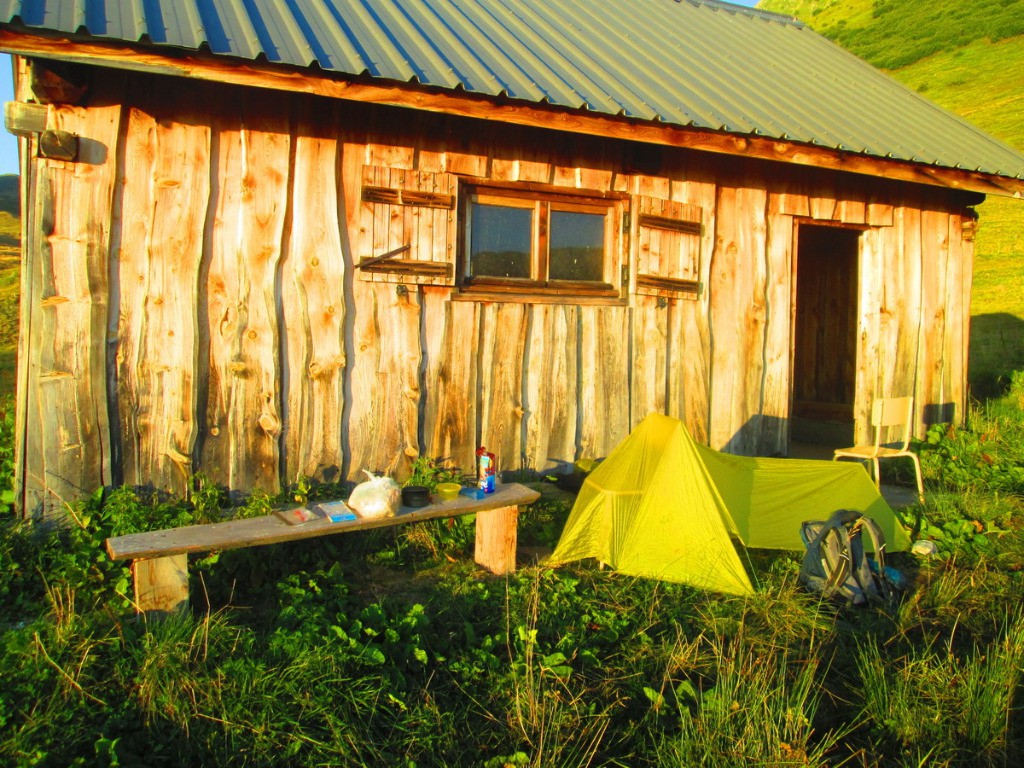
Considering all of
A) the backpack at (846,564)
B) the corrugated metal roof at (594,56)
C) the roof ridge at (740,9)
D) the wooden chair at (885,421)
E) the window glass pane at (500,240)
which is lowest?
the backpack at (846,564)

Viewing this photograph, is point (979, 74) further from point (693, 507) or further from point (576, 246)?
point (693, 507)

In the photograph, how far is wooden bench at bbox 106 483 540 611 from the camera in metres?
3.57

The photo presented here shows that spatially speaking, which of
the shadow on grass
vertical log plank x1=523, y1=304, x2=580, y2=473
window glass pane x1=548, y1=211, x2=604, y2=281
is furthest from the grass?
the shadow on grass

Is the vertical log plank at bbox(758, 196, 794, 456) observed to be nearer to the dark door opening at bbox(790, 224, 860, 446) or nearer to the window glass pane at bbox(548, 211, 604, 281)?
the window glass pane at bbox(548, 211, 604, 281)

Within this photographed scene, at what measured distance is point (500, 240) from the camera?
5.81 m

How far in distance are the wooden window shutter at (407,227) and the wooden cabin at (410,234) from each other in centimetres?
2

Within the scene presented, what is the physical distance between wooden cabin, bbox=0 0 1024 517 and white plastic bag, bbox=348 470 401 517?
115 cm

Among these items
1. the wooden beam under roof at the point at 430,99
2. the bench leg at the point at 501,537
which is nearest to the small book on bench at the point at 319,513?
the bench leg at the point at 501,537

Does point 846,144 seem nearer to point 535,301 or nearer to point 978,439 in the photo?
point 535,301

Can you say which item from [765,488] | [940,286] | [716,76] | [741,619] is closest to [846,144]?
[716,76]

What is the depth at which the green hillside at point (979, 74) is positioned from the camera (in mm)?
13953

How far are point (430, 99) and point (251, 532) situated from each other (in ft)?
8.92

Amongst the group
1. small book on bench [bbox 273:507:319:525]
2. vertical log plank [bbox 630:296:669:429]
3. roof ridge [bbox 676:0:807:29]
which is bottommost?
small book on bench [bbox 273:507:319:525]

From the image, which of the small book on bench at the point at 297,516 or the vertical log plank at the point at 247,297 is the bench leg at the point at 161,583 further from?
the vertical log plank at the point at 247,297
